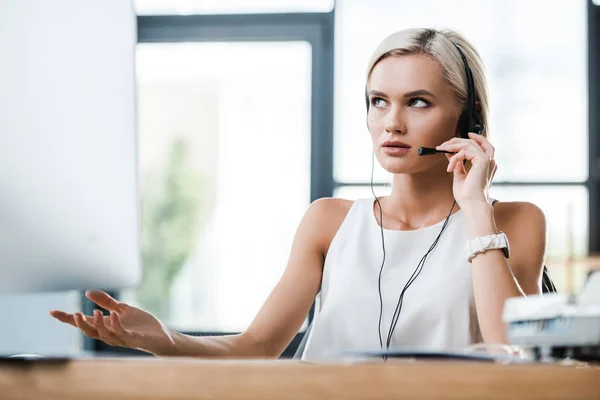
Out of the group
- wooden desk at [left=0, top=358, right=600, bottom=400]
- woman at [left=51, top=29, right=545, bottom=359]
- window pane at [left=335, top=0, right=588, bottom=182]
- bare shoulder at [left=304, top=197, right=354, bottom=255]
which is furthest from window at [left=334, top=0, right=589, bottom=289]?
wooden desk at [left=0, top=358, right=600, bottom=400]

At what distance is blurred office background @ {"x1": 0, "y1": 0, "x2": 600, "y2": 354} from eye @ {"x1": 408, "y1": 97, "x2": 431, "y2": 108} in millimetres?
2397

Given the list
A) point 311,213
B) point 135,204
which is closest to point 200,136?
point 311,213

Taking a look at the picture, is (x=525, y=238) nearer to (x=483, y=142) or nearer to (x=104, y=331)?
(x=483, y=142)

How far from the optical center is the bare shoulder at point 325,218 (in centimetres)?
167

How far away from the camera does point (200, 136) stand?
4039mm

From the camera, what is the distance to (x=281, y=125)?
157 inches

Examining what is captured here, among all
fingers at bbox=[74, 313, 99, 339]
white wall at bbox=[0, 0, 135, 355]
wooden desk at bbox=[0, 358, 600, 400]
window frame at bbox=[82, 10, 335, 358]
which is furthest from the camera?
window frame at bbox=[82, 10, 335, 358]

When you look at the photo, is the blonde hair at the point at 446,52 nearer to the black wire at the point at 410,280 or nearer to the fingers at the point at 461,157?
the fingers at the point at 461,157

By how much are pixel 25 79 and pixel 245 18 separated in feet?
10.8

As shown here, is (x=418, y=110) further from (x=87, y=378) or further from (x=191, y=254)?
(x=191, y=254)

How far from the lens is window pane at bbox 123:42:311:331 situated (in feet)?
13.0

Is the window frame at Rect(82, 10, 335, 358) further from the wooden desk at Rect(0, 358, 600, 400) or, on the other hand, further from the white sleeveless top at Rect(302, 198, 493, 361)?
the wooden desk at Rect(0, 358, 600, 400)

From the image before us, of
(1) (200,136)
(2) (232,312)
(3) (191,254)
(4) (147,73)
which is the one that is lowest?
(2) (232,312)

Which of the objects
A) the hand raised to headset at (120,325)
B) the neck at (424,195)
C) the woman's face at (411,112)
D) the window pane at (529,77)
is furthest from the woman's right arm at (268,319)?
the window pane at (529,77)
